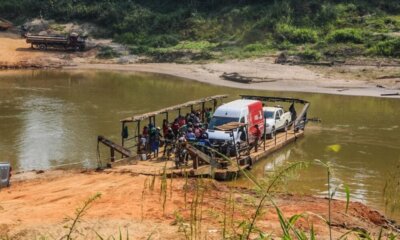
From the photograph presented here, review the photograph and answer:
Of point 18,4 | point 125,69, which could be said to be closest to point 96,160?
point 125,69

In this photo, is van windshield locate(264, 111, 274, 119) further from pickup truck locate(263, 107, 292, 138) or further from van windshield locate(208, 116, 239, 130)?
van windshield locate(208, 116, 239, 130)

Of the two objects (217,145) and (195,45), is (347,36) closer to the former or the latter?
(195,45)

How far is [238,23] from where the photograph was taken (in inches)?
2426

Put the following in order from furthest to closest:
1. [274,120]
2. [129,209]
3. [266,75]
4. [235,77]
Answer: [235,77], [266,75], [274,120], [129,209]

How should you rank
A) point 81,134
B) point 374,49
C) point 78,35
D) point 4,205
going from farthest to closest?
point 78,35 → point 374,49 → point 81,134 → point 4,205

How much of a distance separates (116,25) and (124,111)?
33263 millimetres

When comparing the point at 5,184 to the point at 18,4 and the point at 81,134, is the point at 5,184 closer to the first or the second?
the point at 81,134

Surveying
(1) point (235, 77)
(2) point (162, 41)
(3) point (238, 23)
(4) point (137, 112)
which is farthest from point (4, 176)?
(3) point (238, 23)

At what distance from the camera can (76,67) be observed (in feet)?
180

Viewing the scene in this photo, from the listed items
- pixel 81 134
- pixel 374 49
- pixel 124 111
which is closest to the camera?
pixel 81 134

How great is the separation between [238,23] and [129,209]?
50.5 meters

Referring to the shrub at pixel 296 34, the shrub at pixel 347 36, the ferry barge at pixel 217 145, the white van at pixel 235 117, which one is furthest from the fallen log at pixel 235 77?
the white van at pixel 235 117

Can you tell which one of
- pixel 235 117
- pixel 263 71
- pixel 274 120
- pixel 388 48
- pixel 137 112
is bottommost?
pixel 137 112

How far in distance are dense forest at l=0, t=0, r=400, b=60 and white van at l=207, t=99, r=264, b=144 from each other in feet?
89.6
